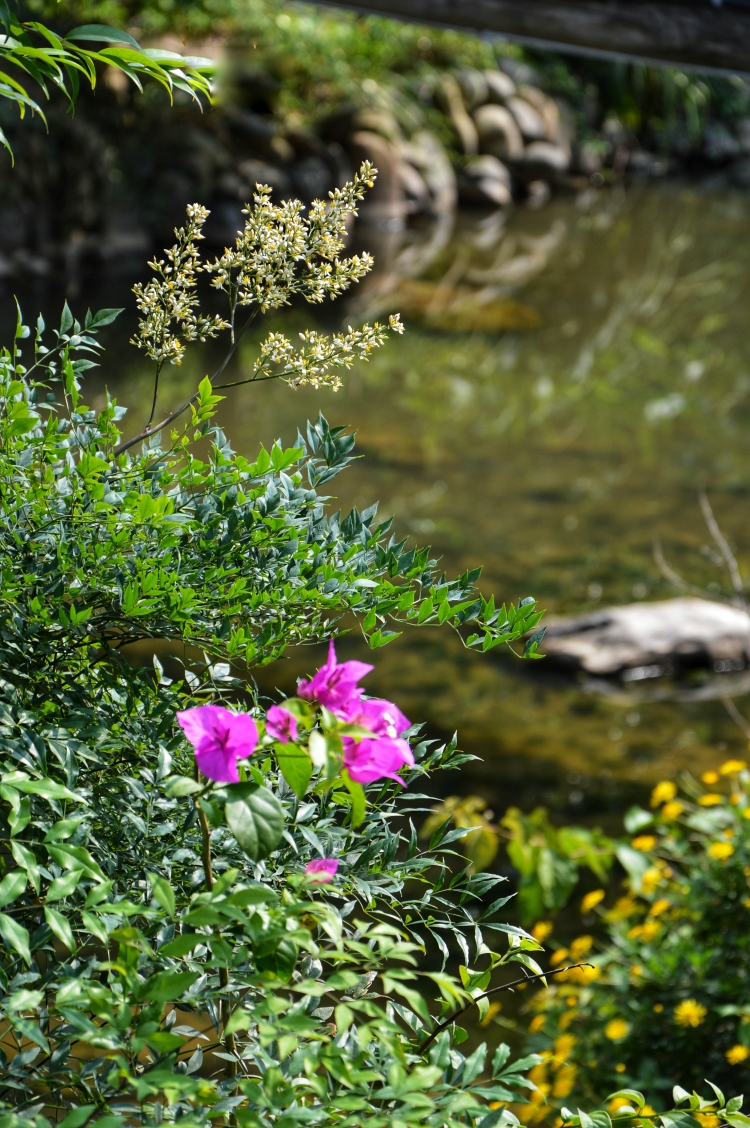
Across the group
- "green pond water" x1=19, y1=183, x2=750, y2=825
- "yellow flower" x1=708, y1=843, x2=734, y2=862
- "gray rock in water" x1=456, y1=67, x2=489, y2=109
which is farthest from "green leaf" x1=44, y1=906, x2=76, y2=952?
"gray rock in water" x1=456, y1=67, x2=489, y2=109

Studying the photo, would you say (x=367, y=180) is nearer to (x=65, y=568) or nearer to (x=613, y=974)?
(x=65, y=568)

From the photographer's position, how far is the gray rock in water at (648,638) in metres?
4.04

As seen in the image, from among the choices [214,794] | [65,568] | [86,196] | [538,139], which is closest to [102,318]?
[65,568]

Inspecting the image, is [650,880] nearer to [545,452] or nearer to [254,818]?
[254,818]

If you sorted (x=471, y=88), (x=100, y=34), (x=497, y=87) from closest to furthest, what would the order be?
1. (x=100, y=34)
2. (x=471, y=88)
3. (x=497, y=87)

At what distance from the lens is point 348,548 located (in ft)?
3.18

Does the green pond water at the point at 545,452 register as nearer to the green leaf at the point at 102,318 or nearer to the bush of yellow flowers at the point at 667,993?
the bush of yellow flowers at the point at 667,993

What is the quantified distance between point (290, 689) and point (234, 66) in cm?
832

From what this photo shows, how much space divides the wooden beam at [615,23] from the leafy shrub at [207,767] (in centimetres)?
246

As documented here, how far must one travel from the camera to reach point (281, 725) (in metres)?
0.77

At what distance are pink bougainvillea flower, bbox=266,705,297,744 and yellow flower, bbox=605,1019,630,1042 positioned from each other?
152 centimetres

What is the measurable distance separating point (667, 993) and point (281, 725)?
5.12 feet

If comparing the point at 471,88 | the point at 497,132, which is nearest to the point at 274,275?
the point at 497,132

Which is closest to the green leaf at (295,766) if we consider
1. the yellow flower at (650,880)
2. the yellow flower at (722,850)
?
the yellow flower at (722,850)
